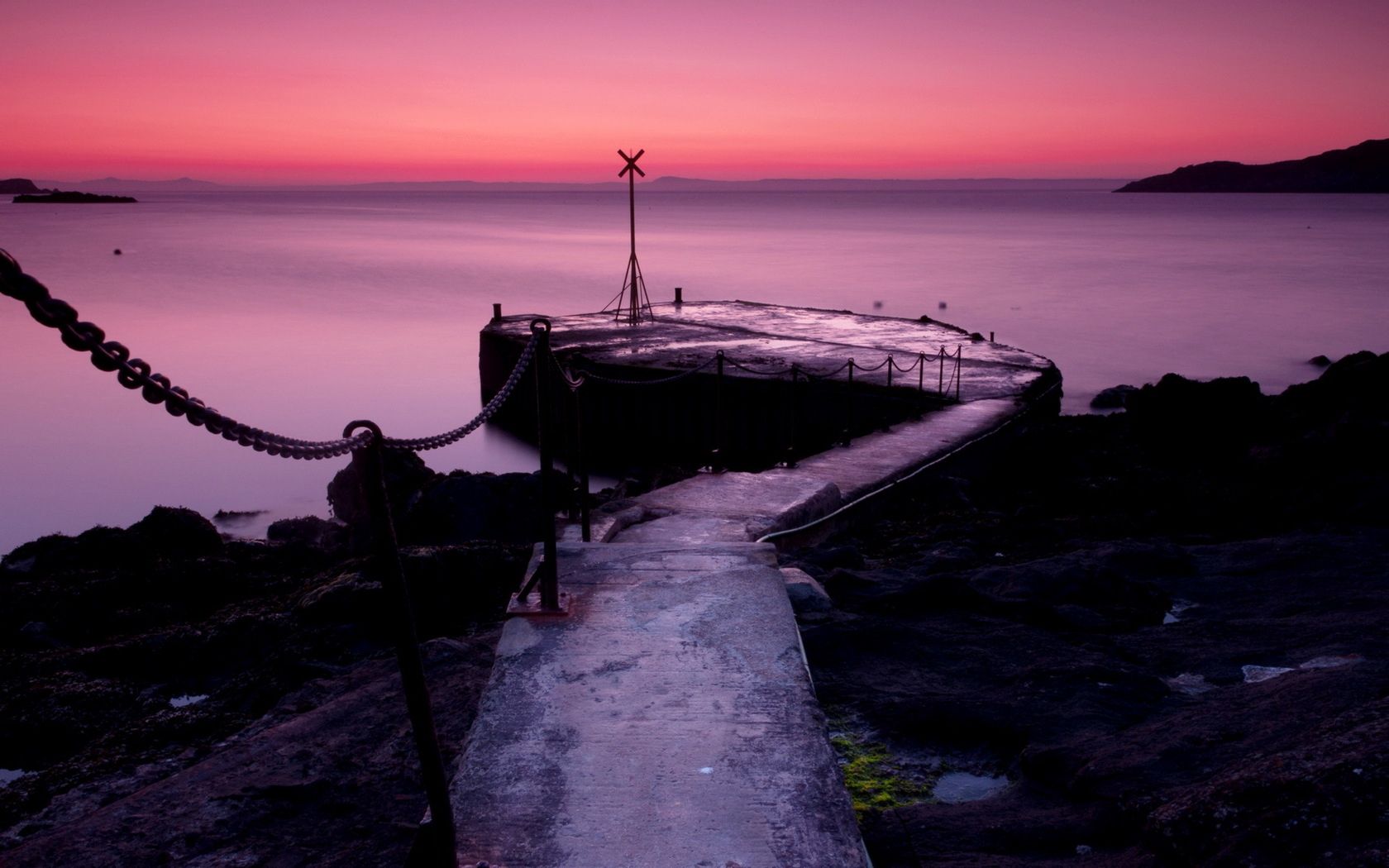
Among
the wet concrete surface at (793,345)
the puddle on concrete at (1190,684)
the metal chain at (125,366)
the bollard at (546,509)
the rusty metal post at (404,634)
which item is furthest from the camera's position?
Result: the wet concrete surface at (793,345)

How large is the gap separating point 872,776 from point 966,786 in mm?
404

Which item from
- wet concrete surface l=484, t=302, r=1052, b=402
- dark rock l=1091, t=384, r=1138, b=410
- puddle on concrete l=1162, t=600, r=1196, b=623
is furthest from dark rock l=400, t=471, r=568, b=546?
dark rock l=1091, t=384, r=1138, b=410

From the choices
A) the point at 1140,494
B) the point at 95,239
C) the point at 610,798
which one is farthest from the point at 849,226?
the point at 610,798

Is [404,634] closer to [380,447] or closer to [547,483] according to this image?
[380,447]

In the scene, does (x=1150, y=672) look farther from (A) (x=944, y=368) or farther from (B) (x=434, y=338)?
(B) (x=434, y=338)

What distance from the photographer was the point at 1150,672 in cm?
516

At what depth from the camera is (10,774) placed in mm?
6262

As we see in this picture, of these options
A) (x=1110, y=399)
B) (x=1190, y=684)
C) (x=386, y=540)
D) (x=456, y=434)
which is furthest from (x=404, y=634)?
(x=1110, y=399)

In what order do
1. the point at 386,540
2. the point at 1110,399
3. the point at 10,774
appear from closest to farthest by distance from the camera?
1. the point at 386,540
2. the point at 10,774
3. the point at 1110,399

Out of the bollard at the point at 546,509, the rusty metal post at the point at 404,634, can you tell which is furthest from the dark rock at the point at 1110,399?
the rusty metal post at the point at 404,634

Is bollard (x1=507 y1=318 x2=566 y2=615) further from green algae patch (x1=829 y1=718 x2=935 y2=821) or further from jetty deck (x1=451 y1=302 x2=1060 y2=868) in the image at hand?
green algae patch (x1=829 y1=718 x2=935 y2=821)

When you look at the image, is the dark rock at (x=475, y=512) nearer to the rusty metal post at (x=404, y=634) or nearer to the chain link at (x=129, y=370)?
the rusty metal post at (x=404, y=634)

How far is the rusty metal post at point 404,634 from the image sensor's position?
108 inches

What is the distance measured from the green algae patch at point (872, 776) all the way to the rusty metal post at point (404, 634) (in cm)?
174
